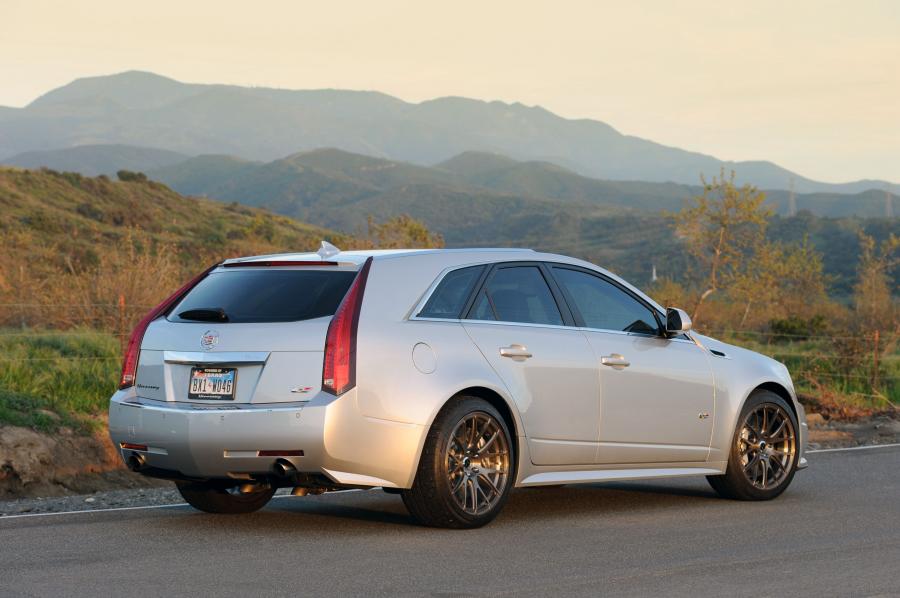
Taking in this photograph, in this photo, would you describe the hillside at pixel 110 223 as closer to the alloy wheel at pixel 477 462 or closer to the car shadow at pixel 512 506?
the car shadow at pixel 512 506

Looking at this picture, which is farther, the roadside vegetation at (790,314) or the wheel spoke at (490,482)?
the roadside vegetation at (790,314)

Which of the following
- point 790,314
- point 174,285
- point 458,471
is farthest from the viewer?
point 790,314

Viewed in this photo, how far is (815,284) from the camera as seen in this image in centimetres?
5488

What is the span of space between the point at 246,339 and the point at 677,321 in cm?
320

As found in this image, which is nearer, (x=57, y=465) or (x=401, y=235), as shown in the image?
(x=57, y=465)

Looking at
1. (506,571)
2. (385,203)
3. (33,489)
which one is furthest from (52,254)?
(385,203)

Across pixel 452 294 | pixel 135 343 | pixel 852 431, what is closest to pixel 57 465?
pixel 135 343

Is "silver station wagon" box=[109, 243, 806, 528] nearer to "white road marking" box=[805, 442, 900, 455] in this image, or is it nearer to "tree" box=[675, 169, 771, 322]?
"white road marking" box=[805, 442, 900, 455]

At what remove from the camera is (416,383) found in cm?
798

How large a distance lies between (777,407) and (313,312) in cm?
396

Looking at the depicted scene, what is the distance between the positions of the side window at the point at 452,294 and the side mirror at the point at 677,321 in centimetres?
156

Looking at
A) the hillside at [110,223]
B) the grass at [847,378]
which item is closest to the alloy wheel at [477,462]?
the grass at [847,378]

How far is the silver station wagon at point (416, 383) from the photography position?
307 inches

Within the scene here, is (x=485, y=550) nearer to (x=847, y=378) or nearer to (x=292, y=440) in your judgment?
(x=292, y=440)
